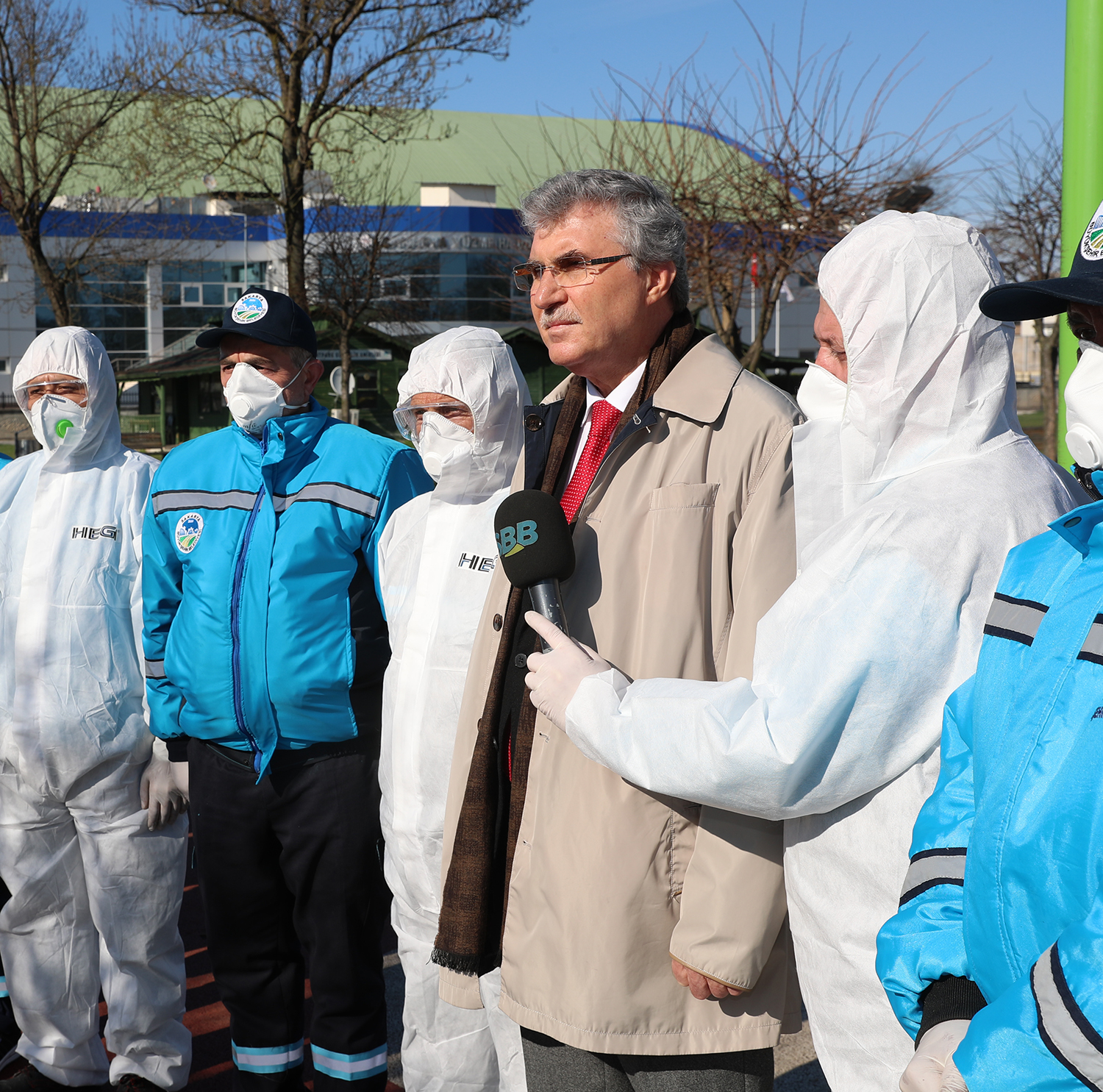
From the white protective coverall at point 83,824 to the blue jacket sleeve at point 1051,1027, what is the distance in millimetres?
3221

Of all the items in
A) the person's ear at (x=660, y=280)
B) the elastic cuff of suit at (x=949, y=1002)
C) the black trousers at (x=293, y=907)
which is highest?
the person's ear at (x=660, y=280)

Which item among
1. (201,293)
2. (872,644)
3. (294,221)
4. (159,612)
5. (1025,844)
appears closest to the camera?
(1025,844)

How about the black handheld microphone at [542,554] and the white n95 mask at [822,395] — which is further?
the white n95 mask at [822,395]

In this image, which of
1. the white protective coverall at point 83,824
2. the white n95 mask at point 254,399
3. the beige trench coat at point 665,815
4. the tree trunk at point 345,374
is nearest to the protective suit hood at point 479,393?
the white n95 mask at point 254,399

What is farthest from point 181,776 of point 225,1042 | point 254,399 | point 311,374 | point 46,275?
point 46,275

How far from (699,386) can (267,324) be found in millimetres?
2004

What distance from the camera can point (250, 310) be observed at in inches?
149

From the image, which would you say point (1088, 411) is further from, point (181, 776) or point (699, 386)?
point (181, 776)

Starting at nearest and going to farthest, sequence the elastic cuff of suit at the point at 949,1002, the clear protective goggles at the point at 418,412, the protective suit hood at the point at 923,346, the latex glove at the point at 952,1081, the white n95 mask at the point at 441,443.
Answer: the latex glove at the point at 952,1081 < the elastic cuff of suit at the point at 949,1002 < the protective suit hood at the point at 923,346 < the white n95 mask at the point at 441,443 < the clear protective goggles at the point at 418,412

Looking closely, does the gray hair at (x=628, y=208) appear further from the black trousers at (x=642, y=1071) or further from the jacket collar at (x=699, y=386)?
the black trousers at (x=642, y=1071)

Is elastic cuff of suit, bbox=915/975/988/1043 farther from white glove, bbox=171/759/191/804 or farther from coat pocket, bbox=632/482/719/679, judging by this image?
white glove, bbox=171/759/191/804

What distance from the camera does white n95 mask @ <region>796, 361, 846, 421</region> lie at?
2.56 metres

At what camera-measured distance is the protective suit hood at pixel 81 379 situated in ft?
13.1

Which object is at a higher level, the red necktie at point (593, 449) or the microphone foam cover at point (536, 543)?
the red necktie at point (593, 449)
